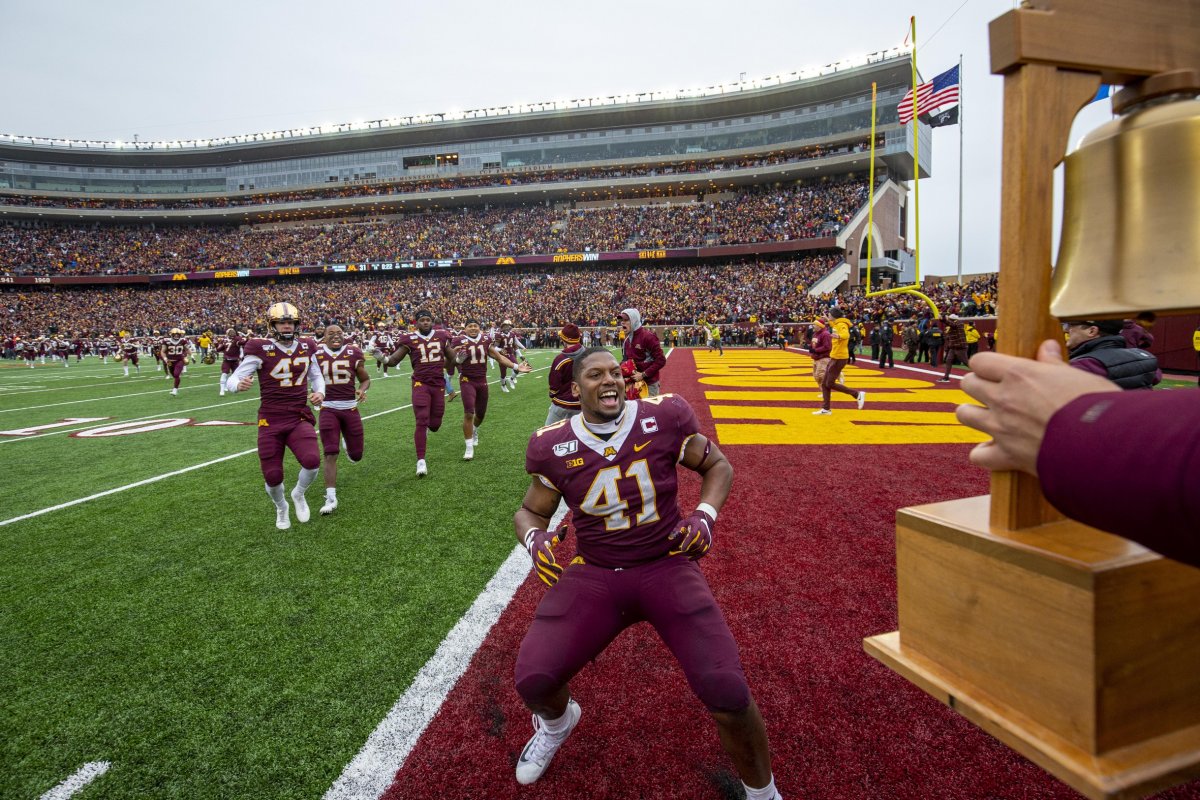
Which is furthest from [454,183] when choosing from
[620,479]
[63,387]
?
[620,479]

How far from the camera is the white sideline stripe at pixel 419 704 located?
2402 mm

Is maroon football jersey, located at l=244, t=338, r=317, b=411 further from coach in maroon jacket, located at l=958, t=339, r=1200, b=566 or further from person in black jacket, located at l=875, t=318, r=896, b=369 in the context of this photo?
person in black jacket, located at l=875, t=318, r=896, b=369

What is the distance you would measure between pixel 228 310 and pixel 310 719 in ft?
194

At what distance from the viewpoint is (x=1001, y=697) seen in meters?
1.01

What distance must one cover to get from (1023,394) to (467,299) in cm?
5020

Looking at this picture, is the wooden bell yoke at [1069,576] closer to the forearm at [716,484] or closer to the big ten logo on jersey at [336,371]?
the forearm at [716,484]

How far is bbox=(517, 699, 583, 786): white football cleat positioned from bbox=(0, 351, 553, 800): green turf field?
805mm

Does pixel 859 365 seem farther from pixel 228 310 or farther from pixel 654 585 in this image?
pixel 228 310

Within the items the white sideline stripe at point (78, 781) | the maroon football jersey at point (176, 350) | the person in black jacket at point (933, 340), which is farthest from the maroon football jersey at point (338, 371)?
the person in black jacket at point (933, 340)

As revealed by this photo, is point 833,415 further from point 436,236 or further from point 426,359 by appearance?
point 436,236

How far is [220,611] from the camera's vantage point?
3965 mm

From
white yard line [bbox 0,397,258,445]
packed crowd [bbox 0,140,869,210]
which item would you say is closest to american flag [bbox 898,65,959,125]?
white yard line [bbox 0,397,258,445]

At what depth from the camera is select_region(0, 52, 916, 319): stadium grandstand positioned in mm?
46719

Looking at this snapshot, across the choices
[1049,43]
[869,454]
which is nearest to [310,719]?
[1049,43]
